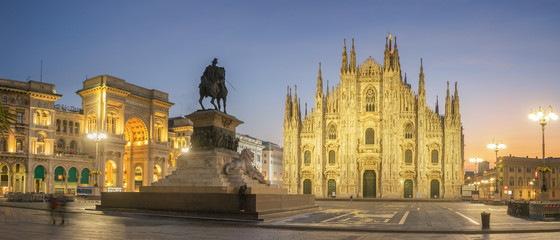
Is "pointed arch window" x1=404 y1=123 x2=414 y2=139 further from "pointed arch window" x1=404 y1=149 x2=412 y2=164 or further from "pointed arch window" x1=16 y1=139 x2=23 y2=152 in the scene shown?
"pointed arch window" x1=16 y1=139 x2=23 y2=152

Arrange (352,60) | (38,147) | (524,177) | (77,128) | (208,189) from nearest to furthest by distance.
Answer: (208,189) → (38,147) → (352,60) → (77,128) → (524,177)

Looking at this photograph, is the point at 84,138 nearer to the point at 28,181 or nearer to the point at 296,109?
the point at 28,181

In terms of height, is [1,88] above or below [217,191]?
above

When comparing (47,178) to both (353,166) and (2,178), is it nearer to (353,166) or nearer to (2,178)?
(2,178)

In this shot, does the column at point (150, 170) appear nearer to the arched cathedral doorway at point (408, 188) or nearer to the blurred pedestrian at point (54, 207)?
the arched cathedral doorway at point (408, 188)

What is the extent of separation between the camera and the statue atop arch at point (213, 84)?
26.8 m

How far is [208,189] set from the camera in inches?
941

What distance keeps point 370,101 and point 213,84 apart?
46.1 metres

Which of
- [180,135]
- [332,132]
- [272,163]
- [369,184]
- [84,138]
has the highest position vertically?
[180,135]

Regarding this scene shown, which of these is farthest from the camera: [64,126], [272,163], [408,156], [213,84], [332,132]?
[272,163]

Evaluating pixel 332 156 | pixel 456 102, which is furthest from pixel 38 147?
pixel 456 102

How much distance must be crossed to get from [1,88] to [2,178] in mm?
10897

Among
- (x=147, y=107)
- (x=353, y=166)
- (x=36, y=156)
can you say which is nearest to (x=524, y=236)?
(x=353, y=166)

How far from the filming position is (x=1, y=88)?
59.7 m
